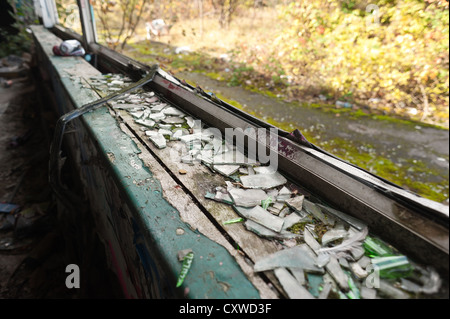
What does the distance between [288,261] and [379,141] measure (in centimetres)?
347

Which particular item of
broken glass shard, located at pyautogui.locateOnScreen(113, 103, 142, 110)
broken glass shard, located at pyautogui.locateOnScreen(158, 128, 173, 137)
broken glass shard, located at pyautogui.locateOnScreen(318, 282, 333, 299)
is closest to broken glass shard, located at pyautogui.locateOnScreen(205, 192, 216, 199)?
broken glass shard, located at pyautogui.locateOnScreen(318, 282, 333, 299)

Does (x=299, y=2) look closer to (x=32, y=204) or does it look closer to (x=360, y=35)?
(x=360, y=35)

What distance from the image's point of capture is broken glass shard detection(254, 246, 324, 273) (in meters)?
0.69

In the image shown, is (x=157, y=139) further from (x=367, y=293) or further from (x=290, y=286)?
(x=367, y=293)

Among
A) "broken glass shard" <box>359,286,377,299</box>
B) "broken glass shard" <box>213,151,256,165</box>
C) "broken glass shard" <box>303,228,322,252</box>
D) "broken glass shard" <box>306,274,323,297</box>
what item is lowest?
"broken glass shard" <box>359,286,377,299</box>

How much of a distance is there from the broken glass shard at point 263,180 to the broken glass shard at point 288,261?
322 mm

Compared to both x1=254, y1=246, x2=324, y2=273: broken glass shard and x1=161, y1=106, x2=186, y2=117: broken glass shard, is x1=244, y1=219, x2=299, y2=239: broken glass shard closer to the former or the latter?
x1=254, y1=246, x2=324, y2=273: broken glass shard

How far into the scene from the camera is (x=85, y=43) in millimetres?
3717

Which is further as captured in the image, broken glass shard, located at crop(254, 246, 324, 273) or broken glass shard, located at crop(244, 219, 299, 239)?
broken glass shard, located at crop(244, 219, 299, 239)

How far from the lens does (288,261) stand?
707 millimetres

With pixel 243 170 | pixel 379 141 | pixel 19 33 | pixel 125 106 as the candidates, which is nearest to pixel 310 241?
→ pixel 243 170

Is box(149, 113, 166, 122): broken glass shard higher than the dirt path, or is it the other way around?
box(149, 113, 166, 122): broken glass shard
